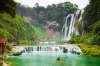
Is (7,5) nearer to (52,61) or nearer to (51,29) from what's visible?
(52,61)

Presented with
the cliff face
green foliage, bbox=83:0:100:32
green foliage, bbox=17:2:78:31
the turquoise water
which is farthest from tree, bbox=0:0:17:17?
the cliff face

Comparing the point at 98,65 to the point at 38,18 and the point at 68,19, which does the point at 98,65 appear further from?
the point at 38,18

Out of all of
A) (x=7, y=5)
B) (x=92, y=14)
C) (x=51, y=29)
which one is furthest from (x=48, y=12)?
(x=7, y=5)

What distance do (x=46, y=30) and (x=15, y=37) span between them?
5831cm

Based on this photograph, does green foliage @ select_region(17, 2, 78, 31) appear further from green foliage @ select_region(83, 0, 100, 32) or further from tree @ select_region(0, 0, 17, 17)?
tree @ select_region(0, 0, 17, 17)

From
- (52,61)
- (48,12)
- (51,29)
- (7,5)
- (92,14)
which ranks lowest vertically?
(52,61)

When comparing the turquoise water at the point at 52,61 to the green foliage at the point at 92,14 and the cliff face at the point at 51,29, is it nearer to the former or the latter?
the green foliage at the point at 92,14

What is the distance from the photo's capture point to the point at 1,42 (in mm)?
25969

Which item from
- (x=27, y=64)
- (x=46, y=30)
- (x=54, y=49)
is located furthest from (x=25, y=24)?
(x=27, y=64)

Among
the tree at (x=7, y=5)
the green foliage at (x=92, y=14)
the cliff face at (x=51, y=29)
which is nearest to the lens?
the tree at (x=7, y=5)

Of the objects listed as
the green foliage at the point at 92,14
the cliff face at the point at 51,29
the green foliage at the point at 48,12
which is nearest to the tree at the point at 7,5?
the green foliage at the point at 92,14

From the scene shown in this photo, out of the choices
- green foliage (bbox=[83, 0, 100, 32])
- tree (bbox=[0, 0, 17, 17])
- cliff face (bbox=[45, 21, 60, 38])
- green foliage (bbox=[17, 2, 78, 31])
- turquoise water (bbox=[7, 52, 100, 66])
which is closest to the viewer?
tree (bbox=[0, 0, 17, 17])

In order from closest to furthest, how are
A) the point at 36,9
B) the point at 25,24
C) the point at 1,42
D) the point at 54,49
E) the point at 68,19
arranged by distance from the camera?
the point at 1,42, the point at 54,49, the point at 68,19, the point at 25,24, the point at 36,9

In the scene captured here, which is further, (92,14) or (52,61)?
(92,14)
